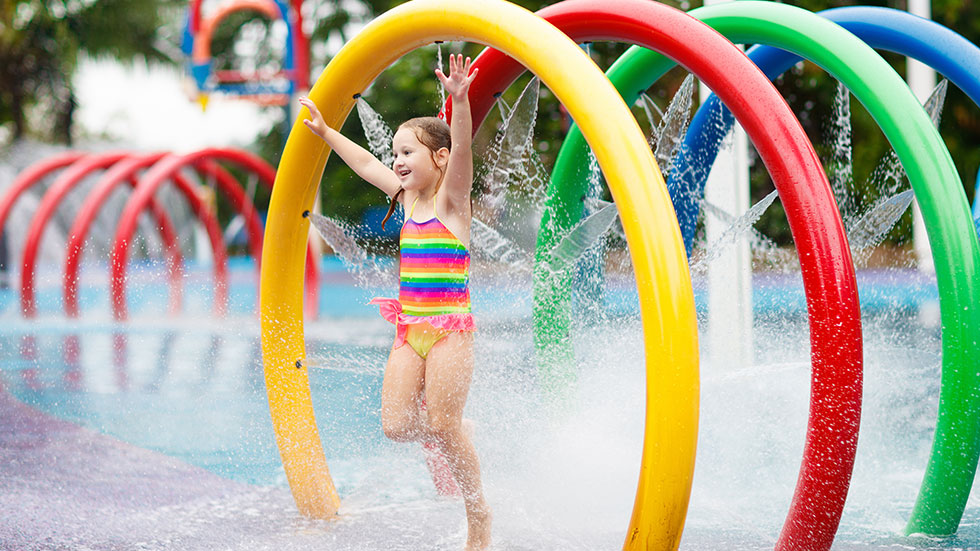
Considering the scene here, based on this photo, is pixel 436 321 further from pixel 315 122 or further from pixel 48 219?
pixel 48 219

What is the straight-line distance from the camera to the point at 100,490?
3.97 m

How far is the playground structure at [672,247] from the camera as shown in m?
2.46

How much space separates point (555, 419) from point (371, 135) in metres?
1.34

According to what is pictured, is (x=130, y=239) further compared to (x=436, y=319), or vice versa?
(x=130, y=239)

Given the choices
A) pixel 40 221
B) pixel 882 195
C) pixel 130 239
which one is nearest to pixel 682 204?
pixel 882 195

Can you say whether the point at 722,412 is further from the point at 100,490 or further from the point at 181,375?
the point at 181,375

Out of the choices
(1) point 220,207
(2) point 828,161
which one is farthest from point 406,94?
(2) point 828,161

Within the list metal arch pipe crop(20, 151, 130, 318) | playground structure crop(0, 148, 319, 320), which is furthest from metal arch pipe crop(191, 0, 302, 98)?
metal arch pipe crop(20, 151, 130, 318)

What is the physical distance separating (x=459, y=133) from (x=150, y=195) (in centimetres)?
717

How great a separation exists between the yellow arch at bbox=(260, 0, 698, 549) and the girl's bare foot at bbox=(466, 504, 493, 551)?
627 millimetres

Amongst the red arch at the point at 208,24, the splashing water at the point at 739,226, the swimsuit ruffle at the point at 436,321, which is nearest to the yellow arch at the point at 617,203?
the swimsuit ruffle at the point at 436,321

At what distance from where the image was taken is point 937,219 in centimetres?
312

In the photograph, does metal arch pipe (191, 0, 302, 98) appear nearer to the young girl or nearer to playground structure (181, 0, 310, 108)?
playground structure (181, 0, 310, 108)

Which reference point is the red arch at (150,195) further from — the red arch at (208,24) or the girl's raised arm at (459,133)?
the girl's raised arm at (459,133)
